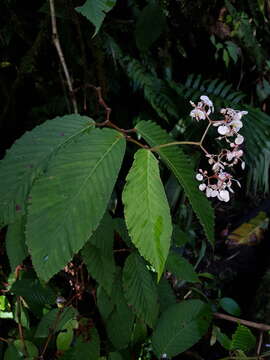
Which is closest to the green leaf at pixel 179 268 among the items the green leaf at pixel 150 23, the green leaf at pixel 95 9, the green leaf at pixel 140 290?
the green leaf at pixel 140 290

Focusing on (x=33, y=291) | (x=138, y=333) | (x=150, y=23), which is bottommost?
(x=138, y=333)

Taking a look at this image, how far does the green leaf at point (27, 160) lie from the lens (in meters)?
0.86

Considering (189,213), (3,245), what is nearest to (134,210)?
(3,245)

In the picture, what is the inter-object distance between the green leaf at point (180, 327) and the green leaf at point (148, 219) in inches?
30.1

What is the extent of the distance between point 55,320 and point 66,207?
29.6 inches

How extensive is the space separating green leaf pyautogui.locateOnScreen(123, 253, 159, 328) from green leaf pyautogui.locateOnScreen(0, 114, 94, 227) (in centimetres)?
52

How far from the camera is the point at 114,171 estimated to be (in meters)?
0.76

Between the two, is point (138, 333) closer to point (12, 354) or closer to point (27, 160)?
point (12, 354)

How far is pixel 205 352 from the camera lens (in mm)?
2072

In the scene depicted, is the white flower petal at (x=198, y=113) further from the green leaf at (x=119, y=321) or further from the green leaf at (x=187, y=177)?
the green leaf at (x=119, y=321)

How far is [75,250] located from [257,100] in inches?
84.1

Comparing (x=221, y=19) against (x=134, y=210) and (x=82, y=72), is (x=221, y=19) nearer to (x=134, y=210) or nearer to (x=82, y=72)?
(x=82, y=72)

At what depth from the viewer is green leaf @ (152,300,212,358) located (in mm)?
1390

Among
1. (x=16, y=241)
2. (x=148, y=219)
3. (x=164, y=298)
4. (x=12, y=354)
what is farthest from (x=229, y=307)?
(x=148, y=219)
